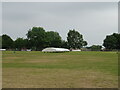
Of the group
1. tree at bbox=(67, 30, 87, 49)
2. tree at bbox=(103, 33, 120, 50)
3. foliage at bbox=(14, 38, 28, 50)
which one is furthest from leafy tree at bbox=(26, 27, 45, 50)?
tree at bbox=(103, 33, 120, 50)

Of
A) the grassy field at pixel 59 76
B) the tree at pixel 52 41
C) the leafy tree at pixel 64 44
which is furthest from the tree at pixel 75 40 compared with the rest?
the grassy field at pixel 59 76

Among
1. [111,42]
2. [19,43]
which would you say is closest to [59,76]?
[111,42]

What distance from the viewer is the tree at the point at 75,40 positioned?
101 m

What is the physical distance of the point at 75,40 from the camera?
103 meters

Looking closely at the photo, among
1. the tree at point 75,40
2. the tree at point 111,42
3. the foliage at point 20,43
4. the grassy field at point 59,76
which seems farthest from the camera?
the tree at point 75,40

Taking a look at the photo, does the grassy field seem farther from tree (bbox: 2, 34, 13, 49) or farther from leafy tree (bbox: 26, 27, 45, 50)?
tree (bbox: 2, 34, 13, 49)

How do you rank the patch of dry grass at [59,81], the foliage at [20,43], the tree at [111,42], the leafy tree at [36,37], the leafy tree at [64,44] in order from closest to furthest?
the patch of dry grass at [59,81]
the leafy tree at [36,37]
the tree at [111,42]
the leafy tree at [64,44]
the foliage at [20,43]

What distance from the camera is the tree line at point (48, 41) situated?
94.4 m

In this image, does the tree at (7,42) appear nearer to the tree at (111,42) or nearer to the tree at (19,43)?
the tree at (19,43)

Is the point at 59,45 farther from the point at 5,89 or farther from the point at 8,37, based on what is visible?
the point at 5,89

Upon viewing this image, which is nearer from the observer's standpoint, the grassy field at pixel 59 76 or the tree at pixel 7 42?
the grassy field at pixel 59 76

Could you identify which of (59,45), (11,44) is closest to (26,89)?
(59,45)

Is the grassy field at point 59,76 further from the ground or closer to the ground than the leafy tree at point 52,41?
closer to the ground

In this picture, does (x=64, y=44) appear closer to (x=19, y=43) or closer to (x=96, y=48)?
(x=96, y=48)
